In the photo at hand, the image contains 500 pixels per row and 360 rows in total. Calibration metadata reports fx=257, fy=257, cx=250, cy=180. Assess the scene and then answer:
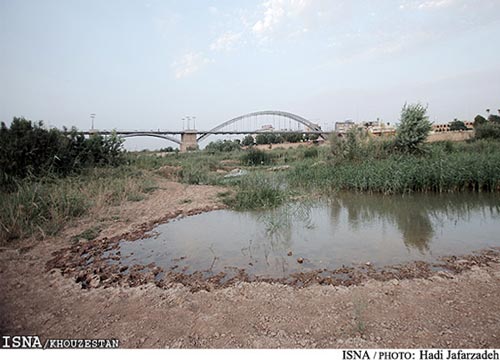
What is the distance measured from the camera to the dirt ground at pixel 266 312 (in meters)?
2.21

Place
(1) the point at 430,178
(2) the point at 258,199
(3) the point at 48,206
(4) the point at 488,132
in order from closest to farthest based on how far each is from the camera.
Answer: (3) the point at 48,206 < (2) the point at 258,199 < (1) the point at 430,178 < (4) the point at 488,132

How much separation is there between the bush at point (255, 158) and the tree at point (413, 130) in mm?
10965

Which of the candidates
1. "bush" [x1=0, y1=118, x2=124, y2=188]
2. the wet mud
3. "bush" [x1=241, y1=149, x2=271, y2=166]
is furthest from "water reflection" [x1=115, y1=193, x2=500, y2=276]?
"bush" [x1=241, y1=149, x2=271, y2=166]

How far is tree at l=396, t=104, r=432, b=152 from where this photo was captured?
15.4m

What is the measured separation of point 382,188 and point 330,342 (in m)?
8.65

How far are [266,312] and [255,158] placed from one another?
21341 millimetres

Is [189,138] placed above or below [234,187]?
above


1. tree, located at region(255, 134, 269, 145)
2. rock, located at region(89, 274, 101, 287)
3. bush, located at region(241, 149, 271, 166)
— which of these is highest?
tree, located at region(255, 134, 269, 145)

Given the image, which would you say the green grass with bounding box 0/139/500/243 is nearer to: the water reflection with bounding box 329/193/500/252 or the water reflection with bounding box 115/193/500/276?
the water reflection with bounding box 329/193/500/252

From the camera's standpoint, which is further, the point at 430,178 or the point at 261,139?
→ the point at 261,139

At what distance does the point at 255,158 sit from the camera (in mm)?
23703

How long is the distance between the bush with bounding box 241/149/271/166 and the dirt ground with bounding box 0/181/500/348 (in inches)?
793

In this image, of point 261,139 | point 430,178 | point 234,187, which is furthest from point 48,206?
point 261,139

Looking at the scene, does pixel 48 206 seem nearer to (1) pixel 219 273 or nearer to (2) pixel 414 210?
(1) pixel 219 273
